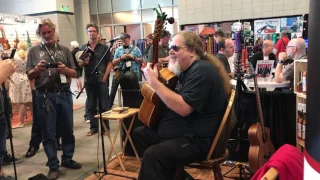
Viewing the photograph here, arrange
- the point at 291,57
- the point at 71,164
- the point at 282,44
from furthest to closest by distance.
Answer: the point at 282,44 → the point at 291,57 → the point at 71,164

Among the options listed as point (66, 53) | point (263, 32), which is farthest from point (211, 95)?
point (263, 32)

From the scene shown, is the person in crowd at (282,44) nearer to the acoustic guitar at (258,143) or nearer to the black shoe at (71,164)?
the acoustic guitar at (258,143)

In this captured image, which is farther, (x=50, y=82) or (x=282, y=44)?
(x=282, y=44)

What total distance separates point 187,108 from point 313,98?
126cm

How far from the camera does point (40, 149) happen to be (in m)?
4.09

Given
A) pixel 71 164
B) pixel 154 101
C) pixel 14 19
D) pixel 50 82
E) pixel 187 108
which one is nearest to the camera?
pixel 187 108

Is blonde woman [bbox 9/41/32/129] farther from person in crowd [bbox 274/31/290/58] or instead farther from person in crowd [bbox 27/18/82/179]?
person in crowd [bbox 274/31/290/58]

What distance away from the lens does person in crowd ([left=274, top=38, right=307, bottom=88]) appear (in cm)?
363

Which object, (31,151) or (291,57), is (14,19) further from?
(291,57)

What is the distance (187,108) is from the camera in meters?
1.95

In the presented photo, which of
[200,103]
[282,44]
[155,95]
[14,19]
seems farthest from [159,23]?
[14,19]

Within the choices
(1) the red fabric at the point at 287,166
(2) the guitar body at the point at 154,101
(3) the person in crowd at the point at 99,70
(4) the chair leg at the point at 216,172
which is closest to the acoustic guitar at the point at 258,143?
(4) the chair leg at the point at 216,172

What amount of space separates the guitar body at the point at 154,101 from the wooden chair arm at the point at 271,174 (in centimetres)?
122

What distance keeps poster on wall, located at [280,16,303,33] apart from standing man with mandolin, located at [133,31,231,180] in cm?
553
